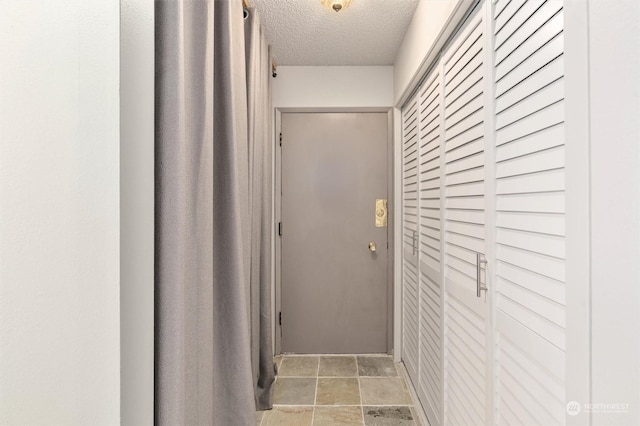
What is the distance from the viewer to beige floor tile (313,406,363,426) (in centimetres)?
190

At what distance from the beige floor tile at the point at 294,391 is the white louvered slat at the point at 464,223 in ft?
3.13

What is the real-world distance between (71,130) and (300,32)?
185 centimetres

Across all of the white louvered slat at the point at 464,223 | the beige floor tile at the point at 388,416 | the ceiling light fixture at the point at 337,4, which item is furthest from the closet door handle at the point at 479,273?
the ceiling light fixture at the point at 337,4

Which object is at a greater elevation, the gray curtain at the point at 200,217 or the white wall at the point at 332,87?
the white wall at the point at 332,87

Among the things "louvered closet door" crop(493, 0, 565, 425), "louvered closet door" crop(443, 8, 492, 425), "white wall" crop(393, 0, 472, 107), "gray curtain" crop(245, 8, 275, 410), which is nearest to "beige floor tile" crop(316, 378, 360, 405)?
"gray curtain" crop(245, 8, 275, 410)

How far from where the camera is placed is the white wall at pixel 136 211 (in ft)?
2.69

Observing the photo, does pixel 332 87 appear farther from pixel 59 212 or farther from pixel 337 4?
pixel 59 212

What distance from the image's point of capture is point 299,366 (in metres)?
2.60

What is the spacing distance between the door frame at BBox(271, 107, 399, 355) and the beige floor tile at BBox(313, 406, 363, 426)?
0.82 m

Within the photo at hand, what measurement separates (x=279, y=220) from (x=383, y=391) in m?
1.50

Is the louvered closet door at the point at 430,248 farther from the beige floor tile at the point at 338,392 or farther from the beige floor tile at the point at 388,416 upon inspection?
the beige floor tile at the point at 338,392

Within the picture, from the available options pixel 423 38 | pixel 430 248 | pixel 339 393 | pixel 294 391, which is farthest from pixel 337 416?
pixel 423 38

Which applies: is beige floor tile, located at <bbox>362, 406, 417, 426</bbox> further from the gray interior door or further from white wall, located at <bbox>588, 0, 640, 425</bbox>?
white wall, located at <bbox>588, 0, 640, 425</bbox>

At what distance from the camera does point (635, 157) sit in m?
0.49
